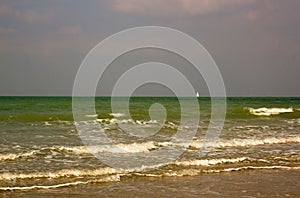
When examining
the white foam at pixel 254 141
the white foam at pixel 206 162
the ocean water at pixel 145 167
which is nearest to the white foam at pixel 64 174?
the ocean water at pixel 145 167

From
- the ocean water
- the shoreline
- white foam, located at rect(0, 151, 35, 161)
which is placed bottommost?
the shoreline

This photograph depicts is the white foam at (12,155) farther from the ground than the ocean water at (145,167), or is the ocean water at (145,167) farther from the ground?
the white foam at (12,155)

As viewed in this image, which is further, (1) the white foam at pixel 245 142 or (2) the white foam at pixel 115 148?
(1) the white foam at pixel 245 142

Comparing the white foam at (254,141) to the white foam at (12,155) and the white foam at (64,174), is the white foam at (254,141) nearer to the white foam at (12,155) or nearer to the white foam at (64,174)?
the white foam at (64,174)

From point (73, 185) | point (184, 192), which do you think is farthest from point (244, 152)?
point (73, 185)

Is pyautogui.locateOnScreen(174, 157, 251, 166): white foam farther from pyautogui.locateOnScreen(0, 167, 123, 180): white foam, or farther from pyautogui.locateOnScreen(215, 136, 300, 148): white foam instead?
pyautogui.locateOnScreen(215, 136, 300, 148): white foam

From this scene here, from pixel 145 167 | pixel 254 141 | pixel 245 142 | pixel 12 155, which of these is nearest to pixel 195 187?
pixel 145 167

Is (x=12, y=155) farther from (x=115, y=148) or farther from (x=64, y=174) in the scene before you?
(x=115, y=148)

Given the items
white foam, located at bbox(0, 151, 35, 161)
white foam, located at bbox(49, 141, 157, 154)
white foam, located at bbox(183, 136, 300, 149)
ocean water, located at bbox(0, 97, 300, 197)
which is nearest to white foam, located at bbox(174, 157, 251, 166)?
ocean water, located at bbox(0, 97, 300, 197)

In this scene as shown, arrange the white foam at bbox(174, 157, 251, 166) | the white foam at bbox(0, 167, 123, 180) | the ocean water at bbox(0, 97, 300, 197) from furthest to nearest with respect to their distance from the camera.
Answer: the white foam at bbox(174, 157, 251, 166) → the white foam at bbox(0, 167, 123, 180) → the ocean water at bbox(0, 97, 300, 197)

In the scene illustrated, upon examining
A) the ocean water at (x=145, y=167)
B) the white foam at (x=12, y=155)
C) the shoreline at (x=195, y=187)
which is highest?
the white foam at (x=12, y=155)

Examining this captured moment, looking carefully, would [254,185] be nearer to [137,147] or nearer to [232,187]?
[232,187]

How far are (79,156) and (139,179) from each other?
3330 millimetres

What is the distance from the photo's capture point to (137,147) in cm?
1414
